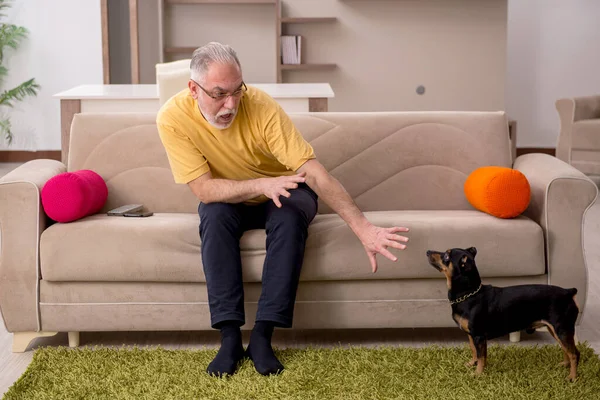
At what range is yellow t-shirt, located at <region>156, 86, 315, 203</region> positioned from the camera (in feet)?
8.12

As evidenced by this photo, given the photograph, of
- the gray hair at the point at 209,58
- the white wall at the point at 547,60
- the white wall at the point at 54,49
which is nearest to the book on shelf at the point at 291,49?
the white wall at the point at 54,49

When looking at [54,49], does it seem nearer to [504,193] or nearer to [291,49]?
[291,49]

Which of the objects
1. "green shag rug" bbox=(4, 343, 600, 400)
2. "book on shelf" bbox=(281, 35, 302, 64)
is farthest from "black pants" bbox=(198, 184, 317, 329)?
"book on shelf" bbox=(281, 35, 302, 64)

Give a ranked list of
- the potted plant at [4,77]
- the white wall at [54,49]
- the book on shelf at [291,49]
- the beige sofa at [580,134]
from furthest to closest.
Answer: the white wall at [54,49] < the potted plant at [4,77] < the book on shelf at [291,49] < the beige sofa at [580,134]

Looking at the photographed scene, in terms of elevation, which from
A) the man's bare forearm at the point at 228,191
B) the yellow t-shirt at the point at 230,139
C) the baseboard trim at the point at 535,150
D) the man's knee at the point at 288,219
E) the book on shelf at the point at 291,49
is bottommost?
the baseboard trim at the point at 535,150

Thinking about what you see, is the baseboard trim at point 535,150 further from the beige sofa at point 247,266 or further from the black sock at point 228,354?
the black sock at point 228,354

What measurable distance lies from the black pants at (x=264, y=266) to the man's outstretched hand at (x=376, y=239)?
20cm

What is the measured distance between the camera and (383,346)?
2516 millimetres

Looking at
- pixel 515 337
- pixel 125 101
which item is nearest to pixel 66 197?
pixel 515 337

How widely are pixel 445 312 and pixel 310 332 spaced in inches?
18.6

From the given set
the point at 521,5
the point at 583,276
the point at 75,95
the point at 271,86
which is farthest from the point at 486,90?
the point at 583,276

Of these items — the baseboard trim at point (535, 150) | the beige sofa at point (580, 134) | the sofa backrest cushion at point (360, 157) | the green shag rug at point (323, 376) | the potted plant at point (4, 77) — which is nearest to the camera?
the green shag rug at point (323, 376)

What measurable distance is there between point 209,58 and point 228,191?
40 cm

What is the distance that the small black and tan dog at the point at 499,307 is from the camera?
2188mm
